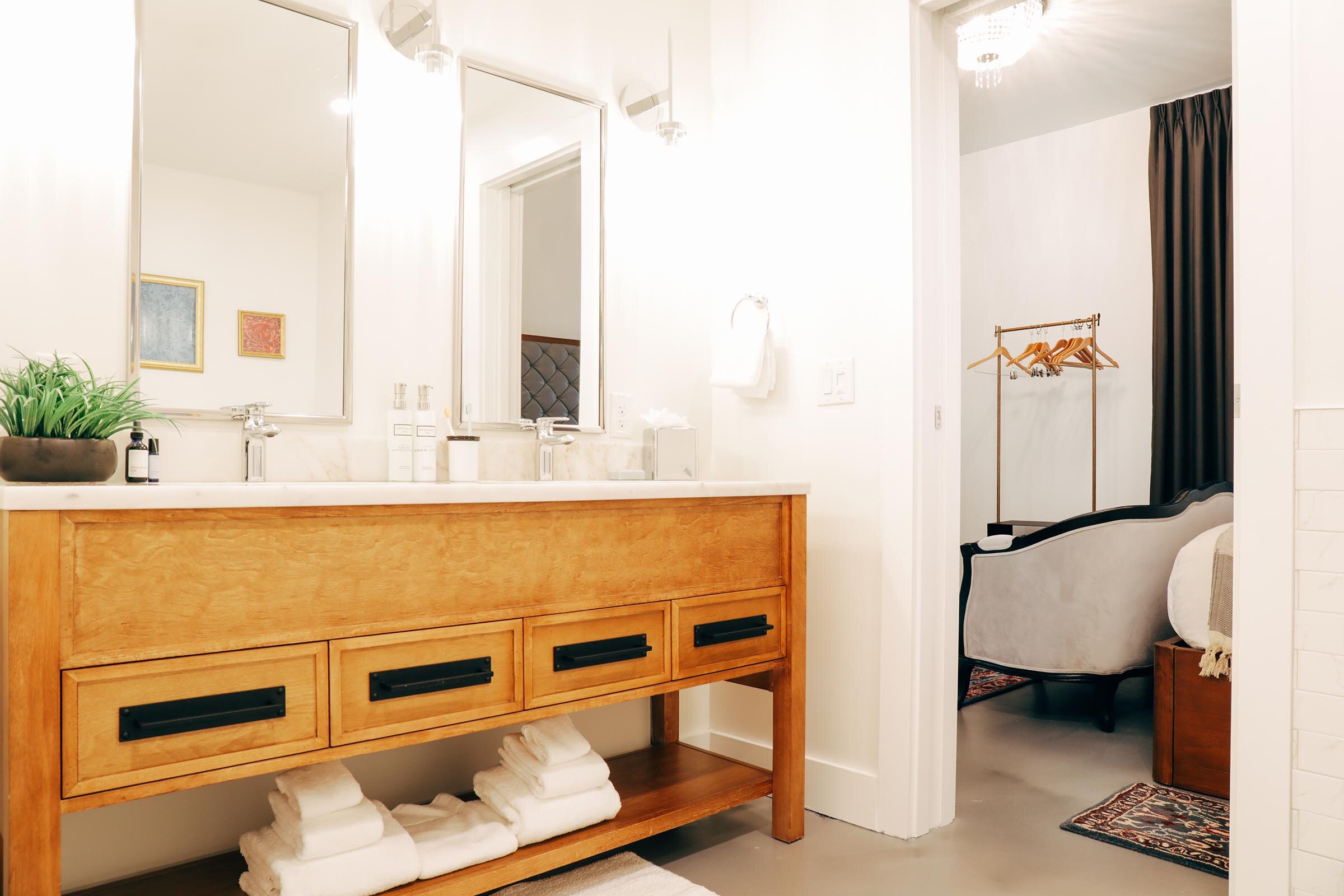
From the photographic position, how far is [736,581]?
76.2 inches

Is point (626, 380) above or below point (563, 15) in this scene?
below

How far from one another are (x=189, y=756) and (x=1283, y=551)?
1.79m

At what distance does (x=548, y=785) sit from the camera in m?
1.67

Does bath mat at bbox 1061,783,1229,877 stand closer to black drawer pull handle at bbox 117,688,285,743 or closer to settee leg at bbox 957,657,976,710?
settee leg at bbox 957,657,976,710

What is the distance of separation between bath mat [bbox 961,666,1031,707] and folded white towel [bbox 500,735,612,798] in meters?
2.11

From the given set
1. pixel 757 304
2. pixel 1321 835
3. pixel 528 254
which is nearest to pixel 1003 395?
pixel 757 304

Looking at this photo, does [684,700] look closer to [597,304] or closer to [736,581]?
[736,581]

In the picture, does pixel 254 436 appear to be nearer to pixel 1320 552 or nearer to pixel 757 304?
pixel 757 304

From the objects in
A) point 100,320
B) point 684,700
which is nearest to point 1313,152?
point 684,700

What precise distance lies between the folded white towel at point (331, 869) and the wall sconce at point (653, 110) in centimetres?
185

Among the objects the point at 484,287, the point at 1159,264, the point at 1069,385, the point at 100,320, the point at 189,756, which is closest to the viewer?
the point at 189,756

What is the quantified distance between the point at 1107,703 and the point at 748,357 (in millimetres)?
1853

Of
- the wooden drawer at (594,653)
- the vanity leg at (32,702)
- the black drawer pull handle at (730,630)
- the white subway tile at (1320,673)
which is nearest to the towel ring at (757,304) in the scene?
the black drawer pull handle at (730,630)

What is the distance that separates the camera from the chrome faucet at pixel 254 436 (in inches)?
66.4
